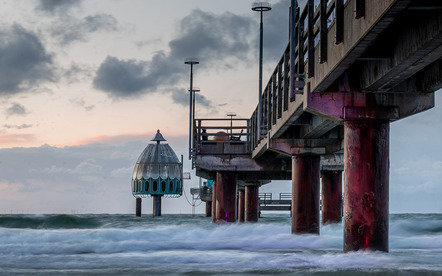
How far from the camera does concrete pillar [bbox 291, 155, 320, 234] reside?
27391 millimetres

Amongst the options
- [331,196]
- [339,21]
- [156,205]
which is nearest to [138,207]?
[156,205]

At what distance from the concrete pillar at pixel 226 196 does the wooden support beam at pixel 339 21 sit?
2724 centimetres

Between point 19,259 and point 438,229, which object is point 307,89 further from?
point 438,229

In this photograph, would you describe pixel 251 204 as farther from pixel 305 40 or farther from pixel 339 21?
pixel 339 21

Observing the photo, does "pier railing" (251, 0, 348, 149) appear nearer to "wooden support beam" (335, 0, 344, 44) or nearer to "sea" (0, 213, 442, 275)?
"wooden support beam" (335, 0, 344, 44)

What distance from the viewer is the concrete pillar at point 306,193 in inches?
1078

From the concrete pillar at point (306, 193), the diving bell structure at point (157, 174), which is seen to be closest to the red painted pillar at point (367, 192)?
the concrete pillar at point (306, 193)

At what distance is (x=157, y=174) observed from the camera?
4360 inches

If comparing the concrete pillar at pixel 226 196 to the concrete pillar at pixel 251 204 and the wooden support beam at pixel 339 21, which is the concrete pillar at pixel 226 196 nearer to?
the concrete pillar at pixel 251 204

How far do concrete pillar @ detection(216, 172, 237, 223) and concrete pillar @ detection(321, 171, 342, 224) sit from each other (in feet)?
17.0

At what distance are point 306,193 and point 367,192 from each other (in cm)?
1186

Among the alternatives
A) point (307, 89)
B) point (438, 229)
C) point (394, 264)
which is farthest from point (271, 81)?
point (438, 229)

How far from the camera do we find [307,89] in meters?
16.4

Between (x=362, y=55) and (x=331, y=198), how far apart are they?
2451 cm
